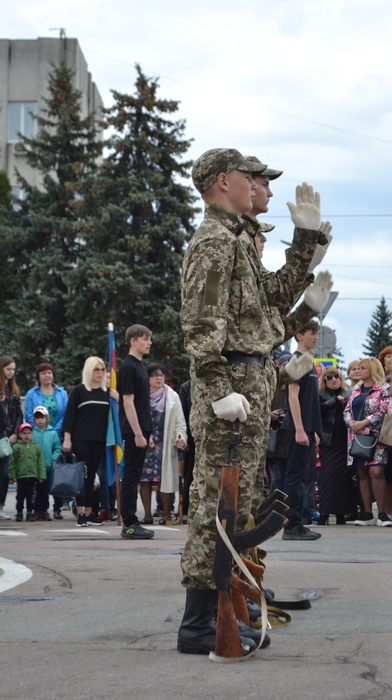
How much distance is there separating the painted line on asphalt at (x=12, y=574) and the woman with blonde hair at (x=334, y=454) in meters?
5.58

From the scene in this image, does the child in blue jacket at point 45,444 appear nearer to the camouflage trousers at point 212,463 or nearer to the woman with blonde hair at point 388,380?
the woman with blonde hair at point 388,380

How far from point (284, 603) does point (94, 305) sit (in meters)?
30.9

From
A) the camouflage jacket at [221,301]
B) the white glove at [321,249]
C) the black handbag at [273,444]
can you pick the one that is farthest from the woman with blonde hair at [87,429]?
the camouflage jacket at [221,301]

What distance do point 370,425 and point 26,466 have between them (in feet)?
14.1

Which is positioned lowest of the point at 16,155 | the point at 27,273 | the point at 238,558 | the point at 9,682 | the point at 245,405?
the point at 9,682

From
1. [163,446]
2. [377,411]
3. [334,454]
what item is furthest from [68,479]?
[377,411]

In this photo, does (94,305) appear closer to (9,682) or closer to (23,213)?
(23,213)

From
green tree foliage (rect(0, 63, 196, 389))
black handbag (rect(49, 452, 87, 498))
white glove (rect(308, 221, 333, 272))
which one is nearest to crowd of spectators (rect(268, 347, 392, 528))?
black handbag (rect(49, 452, 87, 498))

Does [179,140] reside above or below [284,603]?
above

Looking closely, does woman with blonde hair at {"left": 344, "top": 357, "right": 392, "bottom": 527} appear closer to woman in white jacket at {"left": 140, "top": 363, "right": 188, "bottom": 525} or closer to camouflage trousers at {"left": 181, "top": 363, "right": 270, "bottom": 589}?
woman in white jacket at {"left": 140, "top": 363, "right": 188, "bottom": 525}

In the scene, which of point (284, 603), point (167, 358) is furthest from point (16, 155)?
point (284, 603)

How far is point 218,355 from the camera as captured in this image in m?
4.12

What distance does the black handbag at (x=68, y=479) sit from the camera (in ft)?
38.4

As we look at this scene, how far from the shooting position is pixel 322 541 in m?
9.27
